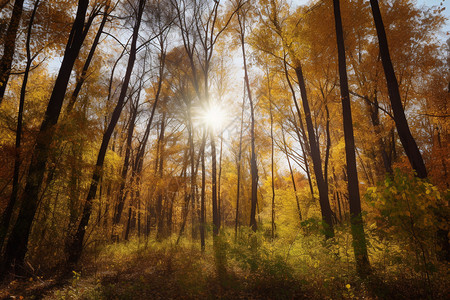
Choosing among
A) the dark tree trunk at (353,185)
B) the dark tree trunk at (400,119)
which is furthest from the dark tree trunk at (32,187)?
the dark tree trunk at (400,119)

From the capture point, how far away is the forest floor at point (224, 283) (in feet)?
13.0

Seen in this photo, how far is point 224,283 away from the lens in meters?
5.56

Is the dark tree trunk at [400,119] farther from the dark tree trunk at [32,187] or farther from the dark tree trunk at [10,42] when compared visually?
the dark tree trunk at [10,42]

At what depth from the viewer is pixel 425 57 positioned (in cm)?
844

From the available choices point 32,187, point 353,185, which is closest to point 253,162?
point 353,185

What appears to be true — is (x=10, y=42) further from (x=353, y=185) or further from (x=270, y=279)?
(x=353, y=185)

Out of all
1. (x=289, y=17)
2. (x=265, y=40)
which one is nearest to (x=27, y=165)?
(x=265, y=40)

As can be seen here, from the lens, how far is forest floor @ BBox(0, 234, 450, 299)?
3.95m

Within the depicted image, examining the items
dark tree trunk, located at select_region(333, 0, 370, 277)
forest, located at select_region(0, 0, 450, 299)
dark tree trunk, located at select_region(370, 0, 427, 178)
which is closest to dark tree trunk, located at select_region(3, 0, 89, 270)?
forest, located at select_region(0, 0, 450, 299)

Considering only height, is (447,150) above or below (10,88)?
below

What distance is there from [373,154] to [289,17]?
9392 millimetres

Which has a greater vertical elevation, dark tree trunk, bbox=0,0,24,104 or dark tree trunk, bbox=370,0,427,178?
dark tree trunk, bbox=0,0,24,104

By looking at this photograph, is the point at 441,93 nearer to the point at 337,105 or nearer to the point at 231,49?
the point at 337,105

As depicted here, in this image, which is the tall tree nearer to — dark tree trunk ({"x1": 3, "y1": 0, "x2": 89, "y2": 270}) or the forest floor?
the forest floor
